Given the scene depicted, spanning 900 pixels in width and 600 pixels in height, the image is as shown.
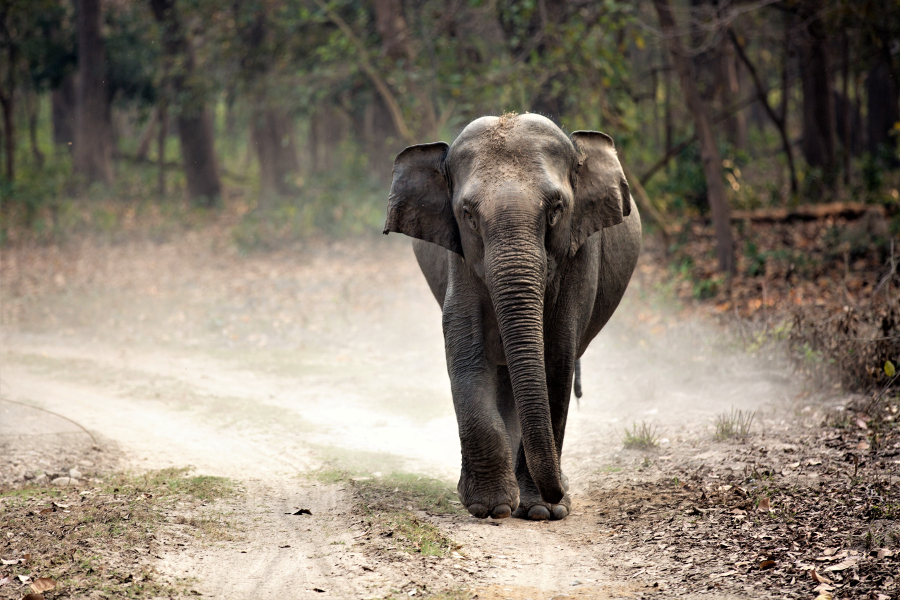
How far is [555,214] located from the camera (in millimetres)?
4984

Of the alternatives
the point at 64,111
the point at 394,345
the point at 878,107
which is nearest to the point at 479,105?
the point at 394,345

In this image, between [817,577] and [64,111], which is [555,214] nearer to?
[817,577]

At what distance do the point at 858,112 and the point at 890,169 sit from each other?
367 centimetres

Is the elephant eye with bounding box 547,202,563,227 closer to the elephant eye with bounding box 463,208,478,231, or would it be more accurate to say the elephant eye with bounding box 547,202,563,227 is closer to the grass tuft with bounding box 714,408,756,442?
the elephant eye with bounding box 463,208,478,231

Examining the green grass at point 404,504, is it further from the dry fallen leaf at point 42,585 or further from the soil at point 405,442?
the dry fallen leaf at point 42,585

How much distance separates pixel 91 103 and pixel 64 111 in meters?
8.80

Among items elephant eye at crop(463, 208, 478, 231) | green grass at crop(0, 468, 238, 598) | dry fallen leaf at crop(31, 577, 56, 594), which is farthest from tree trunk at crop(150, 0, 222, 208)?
dry fallen leaf at crop(31, 577, 56, 594)

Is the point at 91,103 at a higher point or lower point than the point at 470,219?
higher

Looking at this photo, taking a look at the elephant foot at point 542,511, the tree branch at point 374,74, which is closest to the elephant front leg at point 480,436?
the elephant foot at point 542,511

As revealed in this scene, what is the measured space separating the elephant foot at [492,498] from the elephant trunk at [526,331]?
0.51 m

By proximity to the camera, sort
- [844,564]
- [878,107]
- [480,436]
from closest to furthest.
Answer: [844,564] → [480,436] → [878,107]

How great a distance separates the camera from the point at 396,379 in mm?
10188

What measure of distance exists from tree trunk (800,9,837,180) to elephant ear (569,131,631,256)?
458 inches

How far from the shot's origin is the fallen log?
Result: 1355 cm
